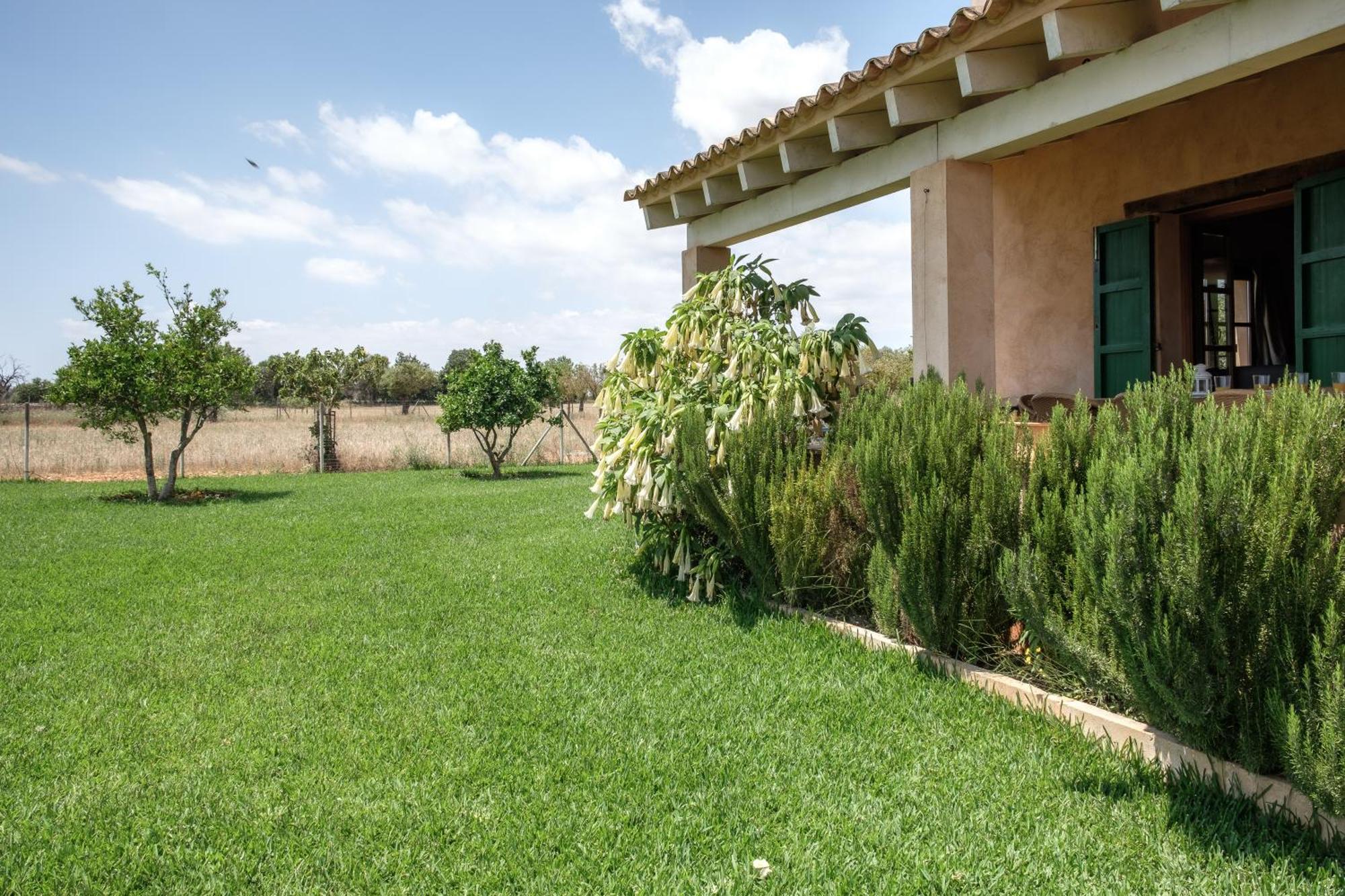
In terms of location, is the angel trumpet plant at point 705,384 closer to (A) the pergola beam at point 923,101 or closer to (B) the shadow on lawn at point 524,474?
(A) the pergola beam at point 923,101

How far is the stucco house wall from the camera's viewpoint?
5.55 metres

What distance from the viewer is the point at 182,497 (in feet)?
45.8

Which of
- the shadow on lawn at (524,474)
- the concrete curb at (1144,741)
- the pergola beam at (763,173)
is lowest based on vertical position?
the concrete curb at (1144,741)

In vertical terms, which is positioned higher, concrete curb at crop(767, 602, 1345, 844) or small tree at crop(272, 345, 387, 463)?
small tree at crop(272, 345, 387, 463)

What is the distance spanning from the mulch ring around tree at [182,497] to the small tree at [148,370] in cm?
21

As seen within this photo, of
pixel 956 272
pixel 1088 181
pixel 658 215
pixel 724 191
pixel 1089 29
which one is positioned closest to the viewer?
pixel 1089 29

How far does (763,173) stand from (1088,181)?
2.80 metres

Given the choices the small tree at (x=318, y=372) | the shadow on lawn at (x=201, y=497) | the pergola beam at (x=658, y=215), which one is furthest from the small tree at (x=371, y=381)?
the pergola beam at (x=658, y=215)

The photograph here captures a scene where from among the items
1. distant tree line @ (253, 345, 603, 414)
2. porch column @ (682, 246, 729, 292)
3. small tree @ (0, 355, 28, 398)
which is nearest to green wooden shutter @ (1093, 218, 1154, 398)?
porch column @ (682, 246, 729, 292)

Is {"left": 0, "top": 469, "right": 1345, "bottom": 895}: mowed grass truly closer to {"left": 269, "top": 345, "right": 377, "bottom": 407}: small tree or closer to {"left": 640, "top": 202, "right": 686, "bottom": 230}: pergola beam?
{"left": 640, "top": 202, "right": 686, "bottom": 230}: pergola beam

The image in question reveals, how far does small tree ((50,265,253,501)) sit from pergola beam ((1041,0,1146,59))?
13620 millimetres

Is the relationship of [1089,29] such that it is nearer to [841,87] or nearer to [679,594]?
[841,87]

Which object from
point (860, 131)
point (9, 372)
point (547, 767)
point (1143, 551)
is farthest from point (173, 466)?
point (9, 372)

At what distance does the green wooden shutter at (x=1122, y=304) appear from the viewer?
6.42 m
